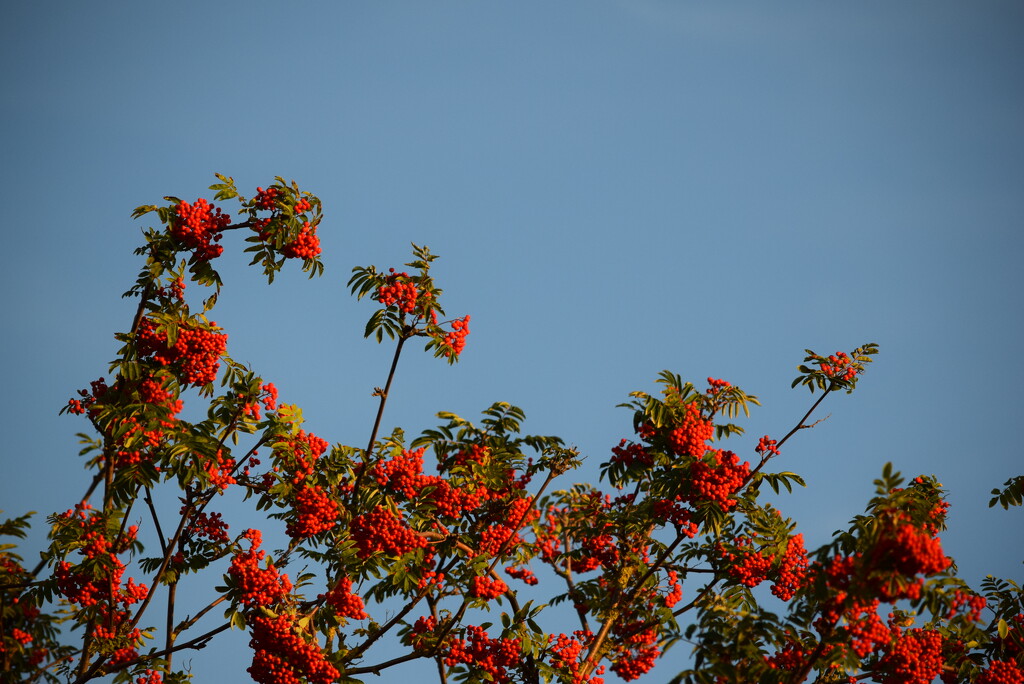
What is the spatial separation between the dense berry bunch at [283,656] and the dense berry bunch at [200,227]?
12.6 ft

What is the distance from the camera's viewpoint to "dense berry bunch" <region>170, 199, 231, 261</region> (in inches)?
406

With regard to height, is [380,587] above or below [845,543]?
above

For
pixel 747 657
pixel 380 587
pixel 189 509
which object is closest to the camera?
pixel 747 657

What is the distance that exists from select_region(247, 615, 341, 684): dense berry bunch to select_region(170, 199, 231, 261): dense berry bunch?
383 cm

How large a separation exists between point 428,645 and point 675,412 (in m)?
3.77

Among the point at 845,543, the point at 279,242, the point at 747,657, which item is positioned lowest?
the point at 747,657

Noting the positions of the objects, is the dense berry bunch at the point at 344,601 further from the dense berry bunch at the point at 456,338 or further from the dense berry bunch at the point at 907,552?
the dense berry bunch at the point at 907,552

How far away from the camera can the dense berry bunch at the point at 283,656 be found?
9.70 meters

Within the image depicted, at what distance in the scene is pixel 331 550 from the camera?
10539 millimetres

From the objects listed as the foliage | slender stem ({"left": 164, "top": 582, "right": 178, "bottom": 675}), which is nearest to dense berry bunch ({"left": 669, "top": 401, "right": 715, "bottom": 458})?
the foliage

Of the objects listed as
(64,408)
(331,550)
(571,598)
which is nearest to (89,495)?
(64,408)

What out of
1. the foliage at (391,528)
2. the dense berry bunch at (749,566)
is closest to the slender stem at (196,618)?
the foliage at (391,528)

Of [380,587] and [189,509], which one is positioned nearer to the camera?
[189,509]

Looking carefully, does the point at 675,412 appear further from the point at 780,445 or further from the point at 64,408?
the point at 64,408
